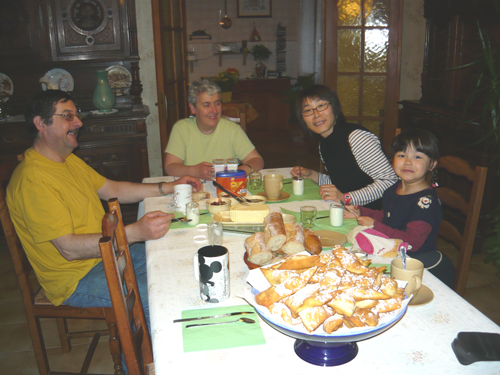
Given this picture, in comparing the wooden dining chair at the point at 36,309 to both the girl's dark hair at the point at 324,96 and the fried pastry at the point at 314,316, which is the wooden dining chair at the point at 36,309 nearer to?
the fried pastry at the point at 314,316

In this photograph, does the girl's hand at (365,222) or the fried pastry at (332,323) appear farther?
the girl's hand at (365,222)

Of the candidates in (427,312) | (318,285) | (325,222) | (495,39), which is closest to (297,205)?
(325,222)

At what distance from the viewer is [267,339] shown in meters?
0.97

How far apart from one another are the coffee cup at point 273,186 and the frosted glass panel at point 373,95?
2.80 metres

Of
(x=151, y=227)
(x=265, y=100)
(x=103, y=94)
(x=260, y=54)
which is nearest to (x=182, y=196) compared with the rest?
(x=151, y=227)

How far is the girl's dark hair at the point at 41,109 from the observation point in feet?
5.70

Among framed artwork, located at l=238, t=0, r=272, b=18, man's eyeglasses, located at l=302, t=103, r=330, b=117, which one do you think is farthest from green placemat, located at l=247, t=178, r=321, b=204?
framed artwork, located at l=238, t=0, r=272, b=18

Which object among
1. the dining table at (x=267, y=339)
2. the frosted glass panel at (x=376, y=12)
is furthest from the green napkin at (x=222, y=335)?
the frosted glass panel at (x=376, y=12)

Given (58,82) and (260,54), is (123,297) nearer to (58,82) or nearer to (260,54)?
(58,82)

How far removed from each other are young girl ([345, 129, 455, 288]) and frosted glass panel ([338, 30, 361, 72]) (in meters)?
2.78

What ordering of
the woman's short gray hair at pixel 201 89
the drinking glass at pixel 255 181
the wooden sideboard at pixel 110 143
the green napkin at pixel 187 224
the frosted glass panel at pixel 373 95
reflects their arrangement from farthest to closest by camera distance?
the frosted glass panel at pixel 373 95 → the wooden sideboard at pixel 110 143 → the woman's short gray hair at pixel 201 89 → the drinking glass at pixel 255 181 → the green napkin at pixel 187 224

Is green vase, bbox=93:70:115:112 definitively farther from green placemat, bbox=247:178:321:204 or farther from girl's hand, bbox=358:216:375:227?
girl's hand, bbox=358:216:375:227

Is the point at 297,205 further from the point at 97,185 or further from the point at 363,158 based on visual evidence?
the point at 97,185

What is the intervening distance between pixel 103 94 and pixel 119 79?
309 mm
